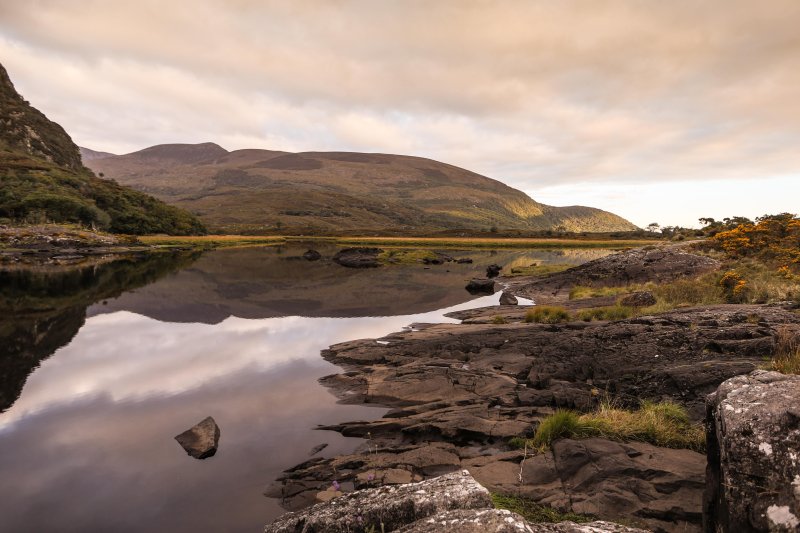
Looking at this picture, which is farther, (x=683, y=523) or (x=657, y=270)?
(x=657, y=270)

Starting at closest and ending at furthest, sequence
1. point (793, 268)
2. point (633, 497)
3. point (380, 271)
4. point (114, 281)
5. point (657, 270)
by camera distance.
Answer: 1. point (633, 497)
2. point (793, 268)
3. point (657, 270)
4. point (114, 281)
5. point (380, 271)

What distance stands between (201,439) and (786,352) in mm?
18812

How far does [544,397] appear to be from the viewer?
15.5m

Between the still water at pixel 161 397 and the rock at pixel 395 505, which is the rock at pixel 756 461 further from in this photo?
the still water at pixel 161 397

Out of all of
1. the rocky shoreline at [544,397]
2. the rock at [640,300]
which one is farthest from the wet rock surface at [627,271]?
the rocky shoreline at [544,397]

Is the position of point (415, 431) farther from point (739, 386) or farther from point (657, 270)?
point (657, 270)

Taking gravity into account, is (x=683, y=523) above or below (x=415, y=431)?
above

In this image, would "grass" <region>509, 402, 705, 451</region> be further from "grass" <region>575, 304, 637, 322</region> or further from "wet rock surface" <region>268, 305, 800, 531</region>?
"grass" <region>575, 304, 637, 322</region>

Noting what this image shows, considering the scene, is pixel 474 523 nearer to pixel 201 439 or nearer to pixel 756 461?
pixel 756 461

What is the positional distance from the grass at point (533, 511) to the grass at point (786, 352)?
7.24 metres

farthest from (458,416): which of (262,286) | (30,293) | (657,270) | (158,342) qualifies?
(30,293)

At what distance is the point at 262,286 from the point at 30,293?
23250mm

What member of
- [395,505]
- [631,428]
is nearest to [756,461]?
[395,505]

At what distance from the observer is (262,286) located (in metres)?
55.2
